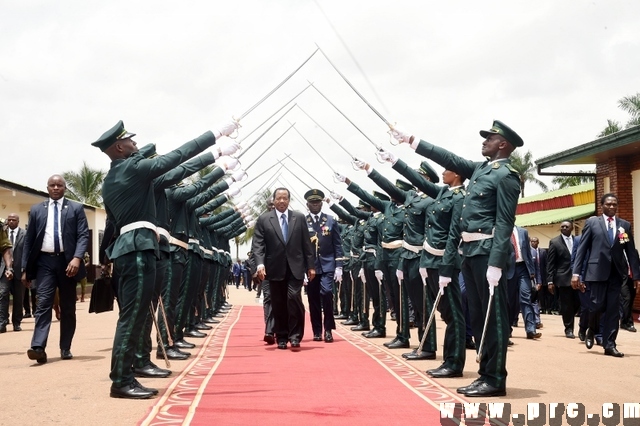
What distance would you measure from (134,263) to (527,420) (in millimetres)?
3338

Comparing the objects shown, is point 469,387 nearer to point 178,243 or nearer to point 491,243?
point 491,243

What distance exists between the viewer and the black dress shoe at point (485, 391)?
675 cm

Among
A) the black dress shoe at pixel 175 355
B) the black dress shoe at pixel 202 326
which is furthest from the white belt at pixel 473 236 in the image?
the black dress shoe at pixel 202 326

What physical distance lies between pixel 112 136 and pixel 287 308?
496 centimetres

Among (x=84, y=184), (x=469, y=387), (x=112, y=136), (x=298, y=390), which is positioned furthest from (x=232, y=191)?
(x=84, y=184)

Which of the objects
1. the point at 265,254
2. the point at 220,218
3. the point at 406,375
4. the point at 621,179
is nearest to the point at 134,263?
the point at 406,375

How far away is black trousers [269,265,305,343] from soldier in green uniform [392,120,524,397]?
405 cm

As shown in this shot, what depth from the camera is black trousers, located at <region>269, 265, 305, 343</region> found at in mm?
11062

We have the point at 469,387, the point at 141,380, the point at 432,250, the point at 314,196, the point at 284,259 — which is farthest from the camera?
the point at 314,196

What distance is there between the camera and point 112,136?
6.95 metres

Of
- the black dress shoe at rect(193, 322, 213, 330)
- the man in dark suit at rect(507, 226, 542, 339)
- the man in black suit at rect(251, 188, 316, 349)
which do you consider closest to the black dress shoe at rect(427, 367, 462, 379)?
the man in black suit at rect(251, 188, 316, 349)

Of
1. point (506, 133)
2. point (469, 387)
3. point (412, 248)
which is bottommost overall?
point (469, 387)

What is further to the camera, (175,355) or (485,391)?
(175,355)

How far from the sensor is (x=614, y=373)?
849cm
